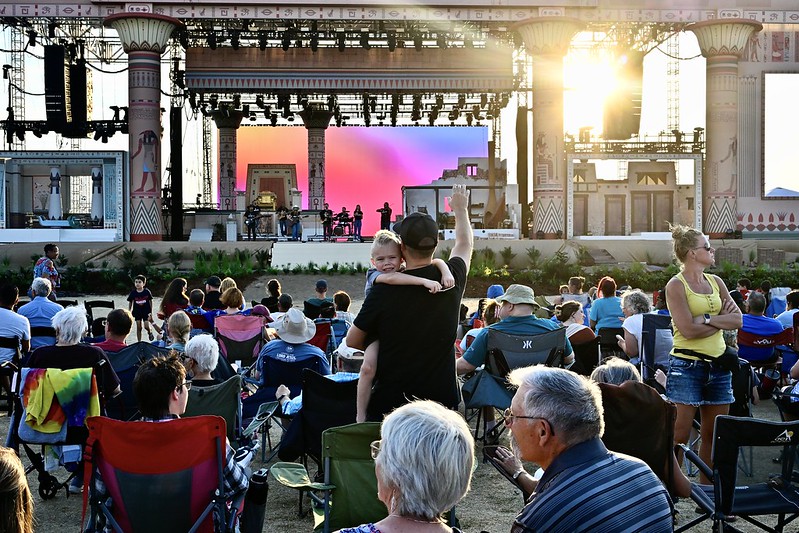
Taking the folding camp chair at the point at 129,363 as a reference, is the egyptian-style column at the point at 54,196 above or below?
above

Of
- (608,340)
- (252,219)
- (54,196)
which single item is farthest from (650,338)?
(54,196)

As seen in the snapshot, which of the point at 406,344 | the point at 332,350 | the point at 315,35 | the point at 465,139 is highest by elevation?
the point at 315,35

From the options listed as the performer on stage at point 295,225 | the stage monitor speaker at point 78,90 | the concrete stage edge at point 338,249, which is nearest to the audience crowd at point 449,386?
the concrete stage edge at point 338,249

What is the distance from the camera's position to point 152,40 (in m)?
28.6

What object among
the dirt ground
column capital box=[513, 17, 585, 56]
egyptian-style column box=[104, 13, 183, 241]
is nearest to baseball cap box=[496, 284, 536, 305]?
the dirt ground

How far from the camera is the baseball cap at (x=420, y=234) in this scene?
3.96 m

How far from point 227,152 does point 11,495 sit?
127 ft

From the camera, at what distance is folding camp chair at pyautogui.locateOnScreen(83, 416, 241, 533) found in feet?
12.2

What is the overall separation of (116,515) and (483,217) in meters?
30.1

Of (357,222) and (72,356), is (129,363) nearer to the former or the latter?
(72,356)

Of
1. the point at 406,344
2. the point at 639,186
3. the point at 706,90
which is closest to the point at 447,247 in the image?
the point at 706,90

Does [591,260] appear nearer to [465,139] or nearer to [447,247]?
[447,247]

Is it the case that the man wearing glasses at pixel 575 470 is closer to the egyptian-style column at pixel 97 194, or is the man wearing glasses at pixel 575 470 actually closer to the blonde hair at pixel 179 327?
the blonde hair at pixel 179 327

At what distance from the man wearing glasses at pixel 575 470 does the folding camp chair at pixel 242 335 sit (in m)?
5.57
